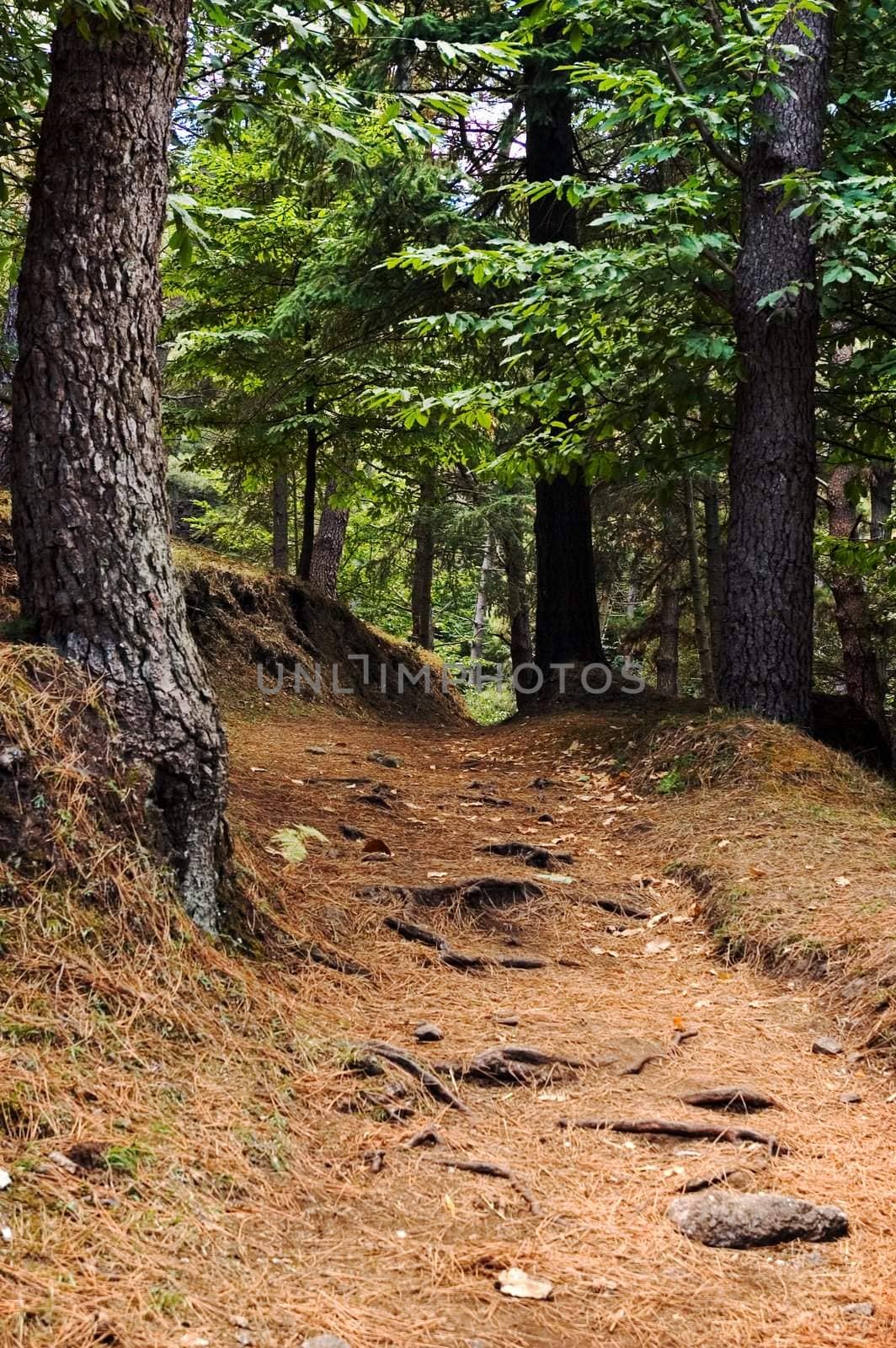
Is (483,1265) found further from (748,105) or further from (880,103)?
(880,103)

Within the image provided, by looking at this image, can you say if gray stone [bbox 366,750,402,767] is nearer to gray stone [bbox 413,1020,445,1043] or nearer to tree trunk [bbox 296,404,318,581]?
gray stone [bbox 413,1020,445,1043]

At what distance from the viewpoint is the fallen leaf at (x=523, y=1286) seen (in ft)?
7.06

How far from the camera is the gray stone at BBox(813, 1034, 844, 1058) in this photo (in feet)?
11.4

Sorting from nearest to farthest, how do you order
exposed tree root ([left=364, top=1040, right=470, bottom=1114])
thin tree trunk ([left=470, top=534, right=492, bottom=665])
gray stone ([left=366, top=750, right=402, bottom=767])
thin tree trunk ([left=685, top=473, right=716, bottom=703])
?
exposed tree root ([left=364, top=1040, right=470, bottom=1114])
gray stone ([left=366, top=750, right=402, bottom=767])
thin tree trunk ([left=685, top=473, right=716, bottom=703])
thin tree trunk ([left=470, top=534, right=492, bottom=665])

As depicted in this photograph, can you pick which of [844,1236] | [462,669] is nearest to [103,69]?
[844,1236]

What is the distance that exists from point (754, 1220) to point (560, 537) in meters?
8.50

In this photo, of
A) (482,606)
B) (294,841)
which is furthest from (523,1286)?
(482,606)

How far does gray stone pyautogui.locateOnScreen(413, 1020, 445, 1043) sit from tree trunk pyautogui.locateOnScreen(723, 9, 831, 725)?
4504mm

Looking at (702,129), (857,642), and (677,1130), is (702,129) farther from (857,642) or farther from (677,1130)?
(677,1130)

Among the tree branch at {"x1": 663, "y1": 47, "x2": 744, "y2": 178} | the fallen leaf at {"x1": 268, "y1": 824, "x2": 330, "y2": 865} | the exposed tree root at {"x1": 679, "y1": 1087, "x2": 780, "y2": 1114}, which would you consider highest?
the tree branch at {"x1": 663, "y1": 47, "x2": 744, "y2": 178}

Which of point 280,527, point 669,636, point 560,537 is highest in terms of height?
point 280,527

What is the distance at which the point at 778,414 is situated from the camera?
23.4 ft

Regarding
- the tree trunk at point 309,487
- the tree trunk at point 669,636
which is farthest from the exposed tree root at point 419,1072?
the tree trunk at point 669,636

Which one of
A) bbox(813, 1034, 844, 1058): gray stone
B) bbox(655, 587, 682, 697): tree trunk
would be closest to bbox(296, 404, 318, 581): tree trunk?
bbox(655, 587, 682, 697): tree trunk
